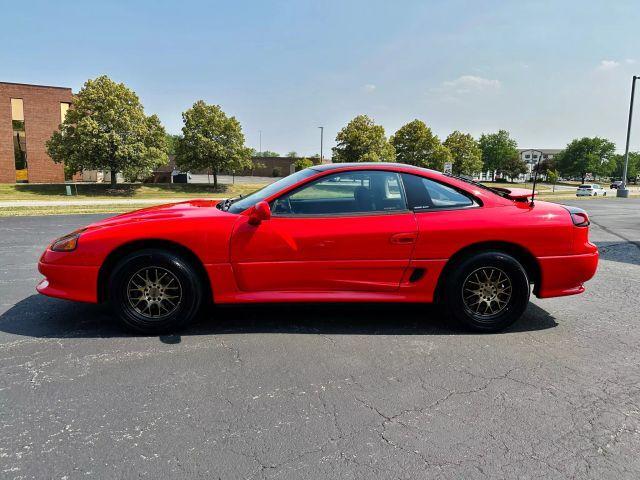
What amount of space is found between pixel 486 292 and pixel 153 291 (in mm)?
2920

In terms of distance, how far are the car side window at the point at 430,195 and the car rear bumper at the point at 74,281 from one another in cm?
280

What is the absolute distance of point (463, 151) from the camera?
65375mm

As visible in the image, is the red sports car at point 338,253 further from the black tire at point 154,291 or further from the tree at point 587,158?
the tree at point 587,158

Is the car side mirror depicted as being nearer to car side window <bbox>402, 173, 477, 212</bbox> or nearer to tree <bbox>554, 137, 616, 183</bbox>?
car side window <bbox>402, 173, 477, 212</bbox>

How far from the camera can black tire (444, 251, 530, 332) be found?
3.85 metres

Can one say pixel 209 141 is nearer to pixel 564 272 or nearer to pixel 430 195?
pixel 430 195

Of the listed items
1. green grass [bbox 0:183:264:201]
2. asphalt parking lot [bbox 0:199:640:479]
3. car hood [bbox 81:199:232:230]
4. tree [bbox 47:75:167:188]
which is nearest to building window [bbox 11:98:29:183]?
green grass [bbox 0:183:264:201]

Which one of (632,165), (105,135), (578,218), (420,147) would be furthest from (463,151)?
(632,165)

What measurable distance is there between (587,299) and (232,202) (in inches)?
164

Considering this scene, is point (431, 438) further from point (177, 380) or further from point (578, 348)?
point (578, 348)

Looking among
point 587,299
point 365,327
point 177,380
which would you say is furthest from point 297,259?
point 587,299

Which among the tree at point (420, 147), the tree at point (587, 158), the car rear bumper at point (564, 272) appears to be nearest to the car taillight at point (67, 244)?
the car rear bumper at point (564, 272)

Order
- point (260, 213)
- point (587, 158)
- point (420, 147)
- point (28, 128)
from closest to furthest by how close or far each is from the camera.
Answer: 1. point (260, 213)
2. point (28, 128)
3. point (420, 147)
4. point (587, 158)

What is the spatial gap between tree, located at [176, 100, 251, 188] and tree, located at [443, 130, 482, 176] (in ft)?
130
